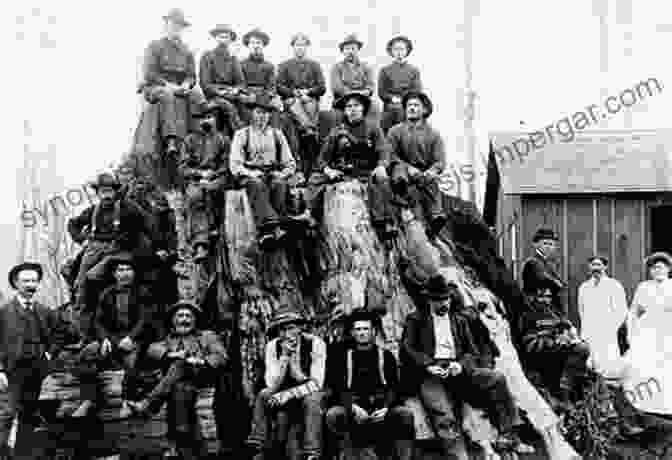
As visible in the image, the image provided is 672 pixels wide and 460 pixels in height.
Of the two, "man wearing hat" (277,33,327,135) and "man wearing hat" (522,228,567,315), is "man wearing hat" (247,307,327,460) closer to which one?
"man wearing hat" (522,228,567,315)

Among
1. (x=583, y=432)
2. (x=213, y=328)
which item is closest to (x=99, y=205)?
(x=213, y=328)

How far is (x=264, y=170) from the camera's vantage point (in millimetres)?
11164

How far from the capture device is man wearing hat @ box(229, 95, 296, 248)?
1040 cm

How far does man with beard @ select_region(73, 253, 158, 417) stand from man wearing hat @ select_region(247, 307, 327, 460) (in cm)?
164

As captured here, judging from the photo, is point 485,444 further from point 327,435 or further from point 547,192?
point 547,192

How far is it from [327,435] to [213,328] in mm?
3153

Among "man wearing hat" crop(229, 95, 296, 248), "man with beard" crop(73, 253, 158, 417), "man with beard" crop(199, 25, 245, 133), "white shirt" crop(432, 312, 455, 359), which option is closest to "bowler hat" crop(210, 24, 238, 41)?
"man with beard" crop(199, 25, 245, 133)

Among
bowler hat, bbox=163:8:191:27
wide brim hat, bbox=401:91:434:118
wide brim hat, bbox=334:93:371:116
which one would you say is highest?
bowler hat, bbox=163:8:191:27

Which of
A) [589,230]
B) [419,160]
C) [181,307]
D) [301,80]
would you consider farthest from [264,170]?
[589,230]

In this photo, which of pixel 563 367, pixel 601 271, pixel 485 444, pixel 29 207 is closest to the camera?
pixel 485 444

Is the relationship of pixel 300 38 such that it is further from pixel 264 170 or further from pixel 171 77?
pixel 264 170

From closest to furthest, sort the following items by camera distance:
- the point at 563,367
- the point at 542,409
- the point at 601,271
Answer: the point at 542,409, the point at 563,367, the point at 601,271

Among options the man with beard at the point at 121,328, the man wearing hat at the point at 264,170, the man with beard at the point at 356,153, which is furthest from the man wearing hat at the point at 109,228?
the man with beard at the point at 356,153

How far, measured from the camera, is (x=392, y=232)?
35.8 ft
